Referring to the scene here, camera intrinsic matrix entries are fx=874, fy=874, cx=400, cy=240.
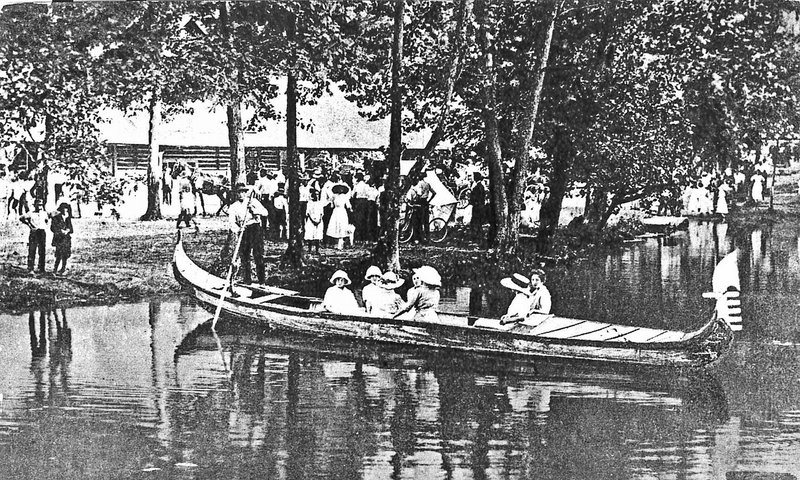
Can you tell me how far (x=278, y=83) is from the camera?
5.04m

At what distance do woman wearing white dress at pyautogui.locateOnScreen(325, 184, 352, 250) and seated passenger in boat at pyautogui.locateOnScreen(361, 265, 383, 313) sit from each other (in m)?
0.24

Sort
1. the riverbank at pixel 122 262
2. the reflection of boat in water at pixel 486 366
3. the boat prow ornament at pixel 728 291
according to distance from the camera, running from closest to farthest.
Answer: the reflection of boat in water at pixel 486 366 < the boat prow ornament at pixel 728 291 < the riverbank at pixel 122 262

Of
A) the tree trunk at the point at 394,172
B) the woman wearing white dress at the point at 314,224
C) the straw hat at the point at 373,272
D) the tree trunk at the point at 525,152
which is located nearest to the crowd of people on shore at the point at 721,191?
the tree trunk at the point at 525,152

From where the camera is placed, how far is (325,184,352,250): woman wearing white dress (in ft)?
16.5

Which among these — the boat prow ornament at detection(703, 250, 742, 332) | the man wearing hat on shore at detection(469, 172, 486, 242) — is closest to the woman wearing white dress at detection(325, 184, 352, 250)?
the man wearing hat on shore at detection(469, 172, 486, 242)

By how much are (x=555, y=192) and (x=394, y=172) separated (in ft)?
3.03

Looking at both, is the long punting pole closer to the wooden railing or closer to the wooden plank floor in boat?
the wooden railing

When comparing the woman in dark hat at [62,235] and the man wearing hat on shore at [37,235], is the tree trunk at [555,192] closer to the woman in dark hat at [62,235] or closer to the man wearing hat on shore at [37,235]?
the woman in dark hat at [62,235]

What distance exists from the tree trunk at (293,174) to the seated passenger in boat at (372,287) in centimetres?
42

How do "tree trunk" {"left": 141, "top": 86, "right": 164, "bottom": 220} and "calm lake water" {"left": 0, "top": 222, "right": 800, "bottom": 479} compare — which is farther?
"tree trunk" {"left": 141, "top": 86, "right": 164, "bottom": 220}

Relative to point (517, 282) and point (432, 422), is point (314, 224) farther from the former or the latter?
point (432, 422)

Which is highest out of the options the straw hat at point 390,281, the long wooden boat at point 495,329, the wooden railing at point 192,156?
the wooden railing at point 192,156

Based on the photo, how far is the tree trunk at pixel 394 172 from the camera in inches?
193

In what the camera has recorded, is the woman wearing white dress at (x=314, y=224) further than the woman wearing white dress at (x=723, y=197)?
Yes
